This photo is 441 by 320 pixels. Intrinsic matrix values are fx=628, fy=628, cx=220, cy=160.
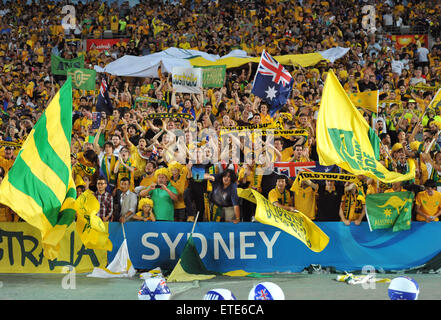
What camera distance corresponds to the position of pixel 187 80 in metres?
14.0

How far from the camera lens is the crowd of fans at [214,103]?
980 centimetres

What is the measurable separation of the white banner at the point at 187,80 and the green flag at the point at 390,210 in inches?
229

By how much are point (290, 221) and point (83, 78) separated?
7870 millimetres

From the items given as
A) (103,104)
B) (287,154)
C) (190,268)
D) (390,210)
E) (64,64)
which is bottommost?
(190,268)

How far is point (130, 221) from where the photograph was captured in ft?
31.8

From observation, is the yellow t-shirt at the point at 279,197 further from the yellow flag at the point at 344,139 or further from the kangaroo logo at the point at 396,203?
the kangaroo logo at the point at 396,203

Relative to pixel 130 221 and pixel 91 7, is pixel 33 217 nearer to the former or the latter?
pixel 130 221

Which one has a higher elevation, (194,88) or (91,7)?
(91,7)

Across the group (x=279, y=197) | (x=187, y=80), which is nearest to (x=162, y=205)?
(x=279, y=197)

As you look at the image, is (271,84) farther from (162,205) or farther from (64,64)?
(64,64)

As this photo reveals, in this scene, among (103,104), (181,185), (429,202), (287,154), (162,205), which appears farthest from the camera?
(103,104)

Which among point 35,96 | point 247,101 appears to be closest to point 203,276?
point 247,101

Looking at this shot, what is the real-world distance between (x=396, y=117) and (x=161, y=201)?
599 cm

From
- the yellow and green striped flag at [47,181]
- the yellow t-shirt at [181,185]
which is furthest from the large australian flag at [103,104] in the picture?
the yellow and green striped flag at [47,181]
